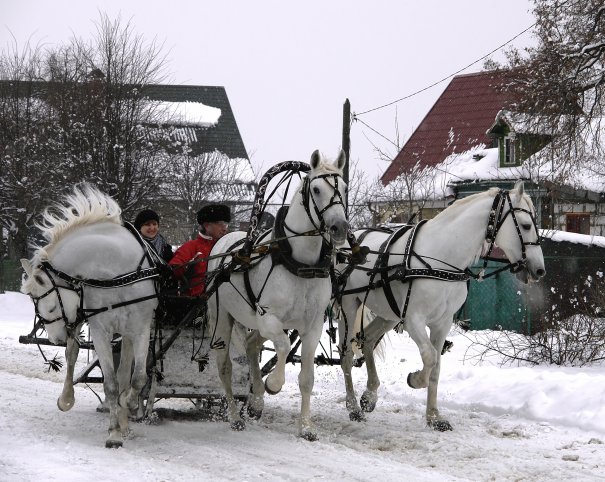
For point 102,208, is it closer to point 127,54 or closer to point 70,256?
point 70,256

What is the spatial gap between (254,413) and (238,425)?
19 cm

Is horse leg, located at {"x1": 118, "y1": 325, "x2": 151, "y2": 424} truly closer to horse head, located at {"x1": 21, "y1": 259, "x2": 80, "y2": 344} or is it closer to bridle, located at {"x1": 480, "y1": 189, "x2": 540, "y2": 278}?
horse head, located at {"x1": 21, "y1": 259, "x2": 80, "y2": 344}

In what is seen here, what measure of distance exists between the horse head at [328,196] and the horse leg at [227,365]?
1846mm

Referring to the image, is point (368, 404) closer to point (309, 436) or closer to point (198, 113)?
point (309, 436)

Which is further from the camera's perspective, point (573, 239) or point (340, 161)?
point (573, 239)

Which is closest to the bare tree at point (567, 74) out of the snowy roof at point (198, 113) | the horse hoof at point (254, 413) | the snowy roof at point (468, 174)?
the horse hoof at point (254, 413)

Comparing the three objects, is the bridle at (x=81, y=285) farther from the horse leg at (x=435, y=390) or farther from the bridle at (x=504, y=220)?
the bridle at (x=504, y=220)

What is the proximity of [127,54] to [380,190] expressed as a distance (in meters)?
9.91

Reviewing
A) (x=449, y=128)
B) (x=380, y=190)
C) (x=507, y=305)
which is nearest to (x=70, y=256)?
(x=507, y=305)

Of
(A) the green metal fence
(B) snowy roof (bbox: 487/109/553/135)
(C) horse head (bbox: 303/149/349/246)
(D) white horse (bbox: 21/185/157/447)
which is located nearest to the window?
(A) the green metal fence

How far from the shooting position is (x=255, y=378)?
8828mm

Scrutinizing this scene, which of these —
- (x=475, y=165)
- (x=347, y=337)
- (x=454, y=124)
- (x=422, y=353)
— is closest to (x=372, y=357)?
(x=347, y=337)

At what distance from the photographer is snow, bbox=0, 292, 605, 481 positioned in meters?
6.58

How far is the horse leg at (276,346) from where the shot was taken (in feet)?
25.5
